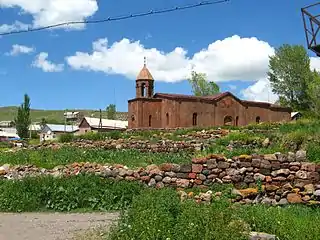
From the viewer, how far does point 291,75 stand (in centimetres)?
6925

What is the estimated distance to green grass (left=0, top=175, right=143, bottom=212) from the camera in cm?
1220

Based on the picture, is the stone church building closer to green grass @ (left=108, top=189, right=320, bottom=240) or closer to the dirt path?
the dirt path

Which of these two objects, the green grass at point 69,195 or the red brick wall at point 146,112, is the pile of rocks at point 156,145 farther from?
the red brick wall at point 146,112

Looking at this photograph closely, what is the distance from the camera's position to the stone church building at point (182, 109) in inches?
1972

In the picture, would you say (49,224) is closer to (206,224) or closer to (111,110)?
(206,224)

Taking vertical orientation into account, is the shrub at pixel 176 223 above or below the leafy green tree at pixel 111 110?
below

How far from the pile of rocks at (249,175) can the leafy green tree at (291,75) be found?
58.1m

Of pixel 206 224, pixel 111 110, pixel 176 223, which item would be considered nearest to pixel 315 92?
pixel 176 223

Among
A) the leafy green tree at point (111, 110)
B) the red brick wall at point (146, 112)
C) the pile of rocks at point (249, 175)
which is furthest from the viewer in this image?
the leafy green tree at point (111, 110)

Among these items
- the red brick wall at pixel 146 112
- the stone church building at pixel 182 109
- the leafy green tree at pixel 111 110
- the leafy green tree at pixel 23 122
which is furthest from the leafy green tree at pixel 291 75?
the leafy green tree at pixel 111 110

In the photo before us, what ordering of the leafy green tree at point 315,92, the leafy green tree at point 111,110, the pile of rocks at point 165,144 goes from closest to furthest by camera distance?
1. the pile of rocks at point 165,144
2. the leafy green tree at point 315,92
3. the leafy green tree at point 111,110

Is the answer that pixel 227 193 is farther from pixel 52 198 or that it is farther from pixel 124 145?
pixel 124 145

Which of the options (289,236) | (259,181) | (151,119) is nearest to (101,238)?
(289,236)

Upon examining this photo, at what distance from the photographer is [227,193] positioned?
38.8ft
